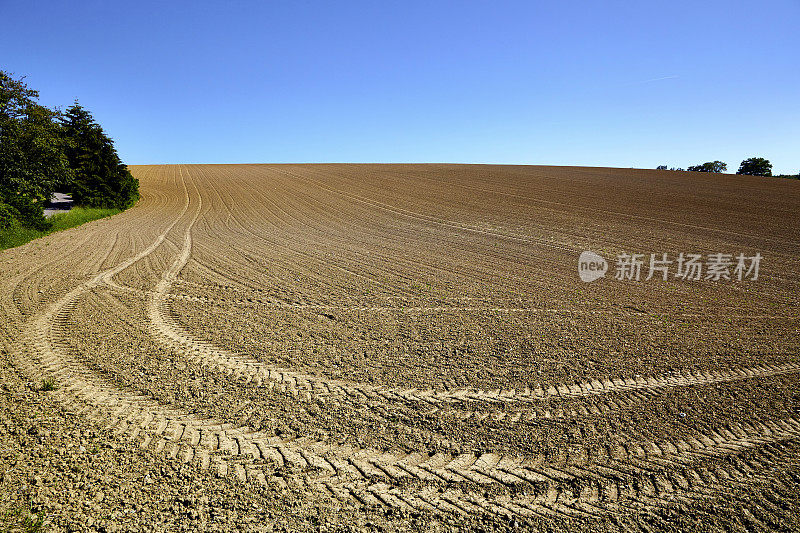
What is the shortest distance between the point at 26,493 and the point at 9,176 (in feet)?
93.6

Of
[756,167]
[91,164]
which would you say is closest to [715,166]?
[756,167]

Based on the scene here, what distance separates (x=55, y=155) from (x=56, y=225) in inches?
329

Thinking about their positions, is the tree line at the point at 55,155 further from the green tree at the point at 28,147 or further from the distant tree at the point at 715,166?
the distant tree at the point at 715,166

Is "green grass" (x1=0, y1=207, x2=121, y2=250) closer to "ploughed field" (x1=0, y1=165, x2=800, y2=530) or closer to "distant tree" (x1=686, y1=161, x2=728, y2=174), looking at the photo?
"ploughed field" (x1=0, y1=165, x2=800, y2=530)

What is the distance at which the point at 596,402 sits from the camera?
5160 millimetres

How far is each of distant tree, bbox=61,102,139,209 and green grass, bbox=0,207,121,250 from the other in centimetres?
113

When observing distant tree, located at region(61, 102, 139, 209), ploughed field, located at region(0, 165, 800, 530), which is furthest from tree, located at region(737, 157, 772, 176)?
distant tree, located at region(61, 102, 139, 209)

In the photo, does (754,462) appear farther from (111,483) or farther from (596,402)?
(111,483)

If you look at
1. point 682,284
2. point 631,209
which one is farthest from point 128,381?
point 631,209

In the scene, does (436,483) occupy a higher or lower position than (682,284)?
lower

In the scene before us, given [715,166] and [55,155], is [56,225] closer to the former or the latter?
[55,155]

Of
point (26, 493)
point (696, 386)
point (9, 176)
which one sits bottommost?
point (26, 493)

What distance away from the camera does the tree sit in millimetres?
76938

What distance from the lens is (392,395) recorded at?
5.22 metres
